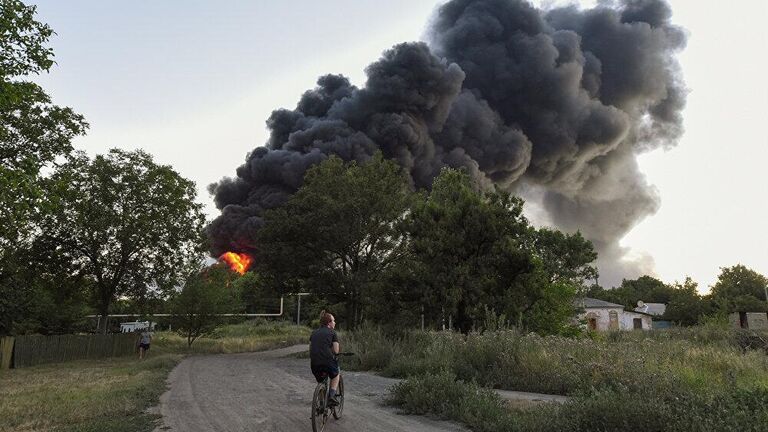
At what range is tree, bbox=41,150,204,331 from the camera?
29.9m

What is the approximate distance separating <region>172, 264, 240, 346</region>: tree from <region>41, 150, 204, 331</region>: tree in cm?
162

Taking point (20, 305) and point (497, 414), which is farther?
point (20, 305)

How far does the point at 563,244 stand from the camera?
54500mm

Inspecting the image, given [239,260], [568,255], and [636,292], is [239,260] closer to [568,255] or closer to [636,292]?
[568,255]

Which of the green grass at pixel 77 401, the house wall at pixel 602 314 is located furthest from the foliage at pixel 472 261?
the house wall at pixel 602 314

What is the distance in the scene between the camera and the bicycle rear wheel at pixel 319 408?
7291 mm

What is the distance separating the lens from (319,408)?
7512 millimetres

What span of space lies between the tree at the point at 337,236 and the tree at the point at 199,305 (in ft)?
18.0

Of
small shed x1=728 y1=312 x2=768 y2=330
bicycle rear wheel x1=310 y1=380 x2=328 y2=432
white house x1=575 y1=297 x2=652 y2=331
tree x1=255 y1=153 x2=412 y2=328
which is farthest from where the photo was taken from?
white house x1=575 y1=297 x2=652 y2=331

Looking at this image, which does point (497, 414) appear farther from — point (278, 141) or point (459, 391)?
point (278, 141)

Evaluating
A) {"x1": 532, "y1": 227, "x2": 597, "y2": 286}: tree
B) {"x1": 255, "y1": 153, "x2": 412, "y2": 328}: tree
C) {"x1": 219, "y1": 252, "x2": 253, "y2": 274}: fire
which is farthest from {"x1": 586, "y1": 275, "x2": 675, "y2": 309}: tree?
{"x1": 255, "y1": 153, "x2": 412, "y2": 328}: tree

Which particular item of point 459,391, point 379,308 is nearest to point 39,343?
point 379,308

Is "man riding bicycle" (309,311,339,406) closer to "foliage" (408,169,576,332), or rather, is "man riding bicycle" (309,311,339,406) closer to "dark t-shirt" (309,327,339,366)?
"dark t-shirt" (309,327,339,366)

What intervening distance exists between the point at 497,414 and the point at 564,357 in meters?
4.37
